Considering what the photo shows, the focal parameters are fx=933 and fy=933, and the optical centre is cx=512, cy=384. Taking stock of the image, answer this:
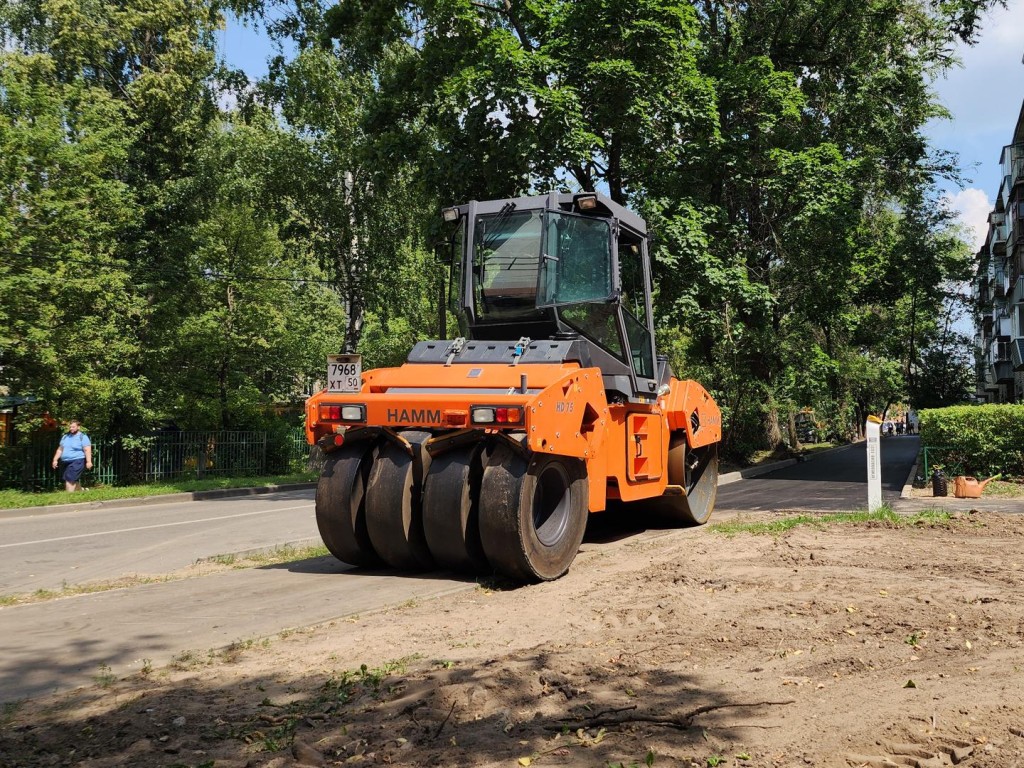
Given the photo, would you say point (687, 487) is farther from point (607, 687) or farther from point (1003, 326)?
point (1003, 326)

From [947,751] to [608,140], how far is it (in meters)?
19.6

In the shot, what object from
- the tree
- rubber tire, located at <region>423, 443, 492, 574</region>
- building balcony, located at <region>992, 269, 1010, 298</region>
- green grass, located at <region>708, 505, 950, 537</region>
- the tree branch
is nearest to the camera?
the tree branch

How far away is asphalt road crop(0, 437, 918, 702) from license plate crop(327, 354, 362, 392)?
1.77 m

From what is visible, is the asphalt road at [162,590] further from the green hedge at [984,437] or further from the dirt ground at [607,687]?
the green hedge at [984,437]

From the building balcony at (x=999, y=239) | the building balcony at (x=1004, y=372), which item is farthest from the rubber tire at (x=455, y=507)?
the building balcony at (x=999, y=239)

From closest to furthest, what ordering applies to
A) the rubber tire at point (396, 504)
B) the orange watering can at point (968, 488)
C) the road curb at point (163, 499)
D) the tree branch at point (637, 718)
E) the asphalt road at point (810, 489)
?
the tree branch at point (637, 718), the rubber tire at point (396, 504), the asphalt road at point (810, 489), the orange watering can at point (968, 488), the road curb at point (163, 499)

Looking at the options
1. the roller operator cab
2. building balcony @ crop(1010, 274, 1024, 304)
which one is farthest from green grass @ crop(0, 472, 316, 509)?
building balcony @ crop(1010, 274, 1024, 304)

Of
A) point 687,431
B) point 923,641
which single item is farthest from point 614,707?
point 687,431

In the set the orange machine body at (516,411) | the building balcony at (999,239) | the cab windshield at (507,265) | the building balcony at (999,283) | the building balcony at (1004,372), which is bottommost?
the orange machine body at (516,411)

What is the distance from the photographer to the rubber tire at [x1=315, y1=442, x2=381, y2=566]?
841cm

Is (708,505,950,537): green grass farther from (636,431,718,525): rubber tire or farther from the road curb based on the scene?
the road curb

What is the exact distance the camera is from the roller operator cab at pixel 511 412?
782 centimetres

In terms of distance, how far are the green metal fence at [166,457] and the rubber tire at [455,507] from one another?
19009mm

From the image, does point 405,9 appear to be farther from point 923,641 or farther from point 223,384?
point 923,641
